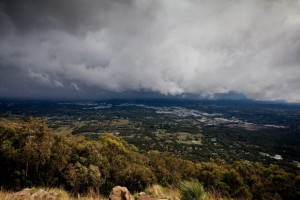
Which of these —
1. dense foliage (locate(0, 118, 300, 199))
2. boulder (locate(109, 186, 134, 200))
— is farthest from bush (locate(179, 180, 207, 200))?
boulder (locate(109, 186, 134, 200))

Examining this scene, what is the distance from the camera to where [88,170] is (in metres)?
19.4

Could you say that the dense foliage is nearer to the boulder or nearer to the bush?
the bush

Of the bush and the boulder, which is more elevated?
the bush

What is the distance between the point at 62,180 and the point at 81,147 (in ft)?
13.9

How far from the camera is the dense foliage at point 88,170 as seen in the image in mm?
15445

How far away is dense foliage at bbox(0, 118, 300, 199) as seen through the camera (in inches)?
608

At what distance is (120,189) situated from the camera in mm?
6992

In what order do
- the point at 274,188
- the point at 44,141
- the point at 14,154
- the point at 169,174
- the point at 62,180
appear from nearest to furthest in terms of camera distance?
the point at 14,154 → the point at 44,141 → the point at 62,180 → the point at 274,188 → the point at 169,174

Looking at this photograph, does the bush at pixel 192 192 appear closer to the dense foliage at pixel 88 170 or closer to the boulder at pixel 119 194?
the dense foliage at pixel 88 170

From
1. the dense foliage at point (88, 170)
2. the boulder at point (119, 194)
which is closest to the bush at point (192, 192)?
the dense foliage at point (88, 170)

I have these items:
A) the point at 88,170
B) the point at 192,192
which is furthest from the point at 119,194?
the point at 88,170

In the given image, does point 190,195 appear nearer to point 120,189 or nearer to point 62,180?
point 120,189

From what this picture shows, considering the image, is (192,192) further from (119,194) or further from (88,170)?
(88,170)

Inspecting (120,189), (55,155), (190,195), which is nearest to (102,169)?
(55,155)
